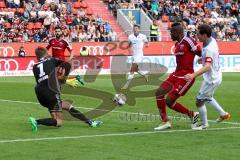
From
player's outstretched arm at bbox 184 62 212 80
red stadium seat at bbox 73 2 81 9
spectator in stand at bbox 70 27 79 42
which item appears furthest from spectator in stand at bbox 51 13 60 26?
player's outstretched arm at bbox 184 62 212 80

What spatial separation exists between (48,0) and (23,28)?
4504 mm

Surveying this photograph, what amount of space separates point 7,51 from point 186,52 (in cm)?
2504

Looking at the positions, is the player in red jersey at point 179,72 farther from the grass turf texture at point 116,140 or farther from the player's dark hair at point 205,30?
the grass turf texture at point 116,140

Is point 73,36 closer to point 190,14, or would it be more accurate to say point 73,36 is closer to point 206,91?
point 190,14

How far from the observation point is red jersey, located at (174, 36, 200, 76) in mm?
13562

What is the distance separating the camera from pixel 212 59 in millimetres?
13148

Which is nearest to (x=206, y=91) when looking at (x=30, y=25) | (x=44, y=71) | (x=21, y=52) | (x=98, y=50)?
(x=44, y=71)

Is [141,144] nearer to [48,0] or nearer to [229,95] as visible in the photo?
[229,95]

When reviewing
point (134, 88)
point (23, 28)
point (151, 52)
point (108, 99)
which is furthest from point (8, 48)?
point (108, 99)

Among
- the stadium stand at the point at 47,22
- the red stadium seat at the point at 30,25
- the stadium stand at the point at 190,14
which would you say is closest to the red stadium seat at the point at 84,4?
the stadium stand at the point at 47,22

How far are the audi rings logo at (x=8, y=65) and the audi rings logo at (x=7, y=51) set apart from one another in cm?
234

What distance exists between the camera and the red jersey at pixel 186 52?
1356 cm

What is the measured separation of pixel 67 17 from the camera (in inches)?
1654

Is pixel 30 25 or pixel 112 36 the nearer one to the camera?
pixel 30 25
